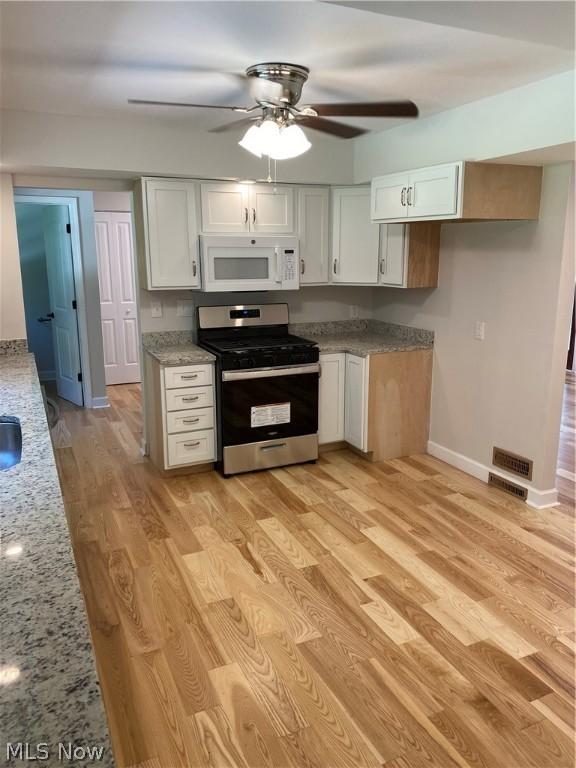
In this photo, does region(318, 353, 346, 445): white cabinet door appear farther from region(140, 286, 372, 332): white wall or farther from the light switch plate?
the light switch plate

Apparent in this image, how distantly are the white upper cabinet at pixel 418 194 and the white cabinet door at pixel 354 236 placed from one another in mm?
400

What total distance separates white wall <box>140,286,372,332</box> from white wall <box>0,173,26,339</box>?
0.84 m

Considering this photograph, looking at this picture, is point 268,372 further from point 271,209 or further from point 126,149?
point 126,149

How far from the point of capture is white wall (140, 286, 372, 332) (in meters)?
4.30

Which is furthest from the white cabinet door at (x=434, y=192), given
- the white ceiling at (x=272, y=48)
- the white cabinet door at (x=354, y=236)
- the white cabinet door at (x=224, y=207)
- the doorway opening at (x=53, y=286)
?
the doorway opening at (x=53, y=286)

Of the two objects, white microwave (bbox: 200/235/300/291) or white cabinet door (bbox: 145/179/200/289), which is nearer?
white cabinet door (bbox: 145/179/200/289)

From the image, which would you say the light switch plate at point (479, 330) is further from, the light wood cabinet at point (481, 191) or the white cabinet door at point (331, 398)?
the white cabinet door at point (331, 398)

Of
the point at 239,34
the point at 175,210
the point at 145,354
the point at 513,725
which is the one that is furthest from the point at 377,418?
the point at 239,34

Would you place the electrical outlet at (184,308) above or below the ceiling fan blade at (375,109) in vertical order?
below

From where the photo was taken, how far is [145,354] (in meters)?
4.27

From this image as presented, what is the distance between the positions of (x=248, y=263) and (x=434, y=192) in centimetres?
142

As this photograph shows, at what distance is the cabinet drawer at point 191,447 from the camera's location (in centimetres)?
399

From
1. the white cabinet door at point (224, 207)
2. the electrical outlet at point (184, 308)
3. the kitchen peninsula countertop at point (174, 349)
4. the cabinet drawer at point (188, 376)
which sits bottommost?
the cabinet drawer at point (188, 376)

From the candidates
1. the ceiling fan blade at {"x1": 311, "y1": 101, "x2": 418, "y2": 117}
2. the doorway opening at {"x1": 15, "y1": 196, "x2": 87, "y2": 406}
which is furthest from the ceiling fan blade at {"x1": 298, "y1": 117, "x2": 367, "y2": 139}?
the doorway opening at {"x1": 15, "y1": 196, "x2": 87, "y2": 406}
